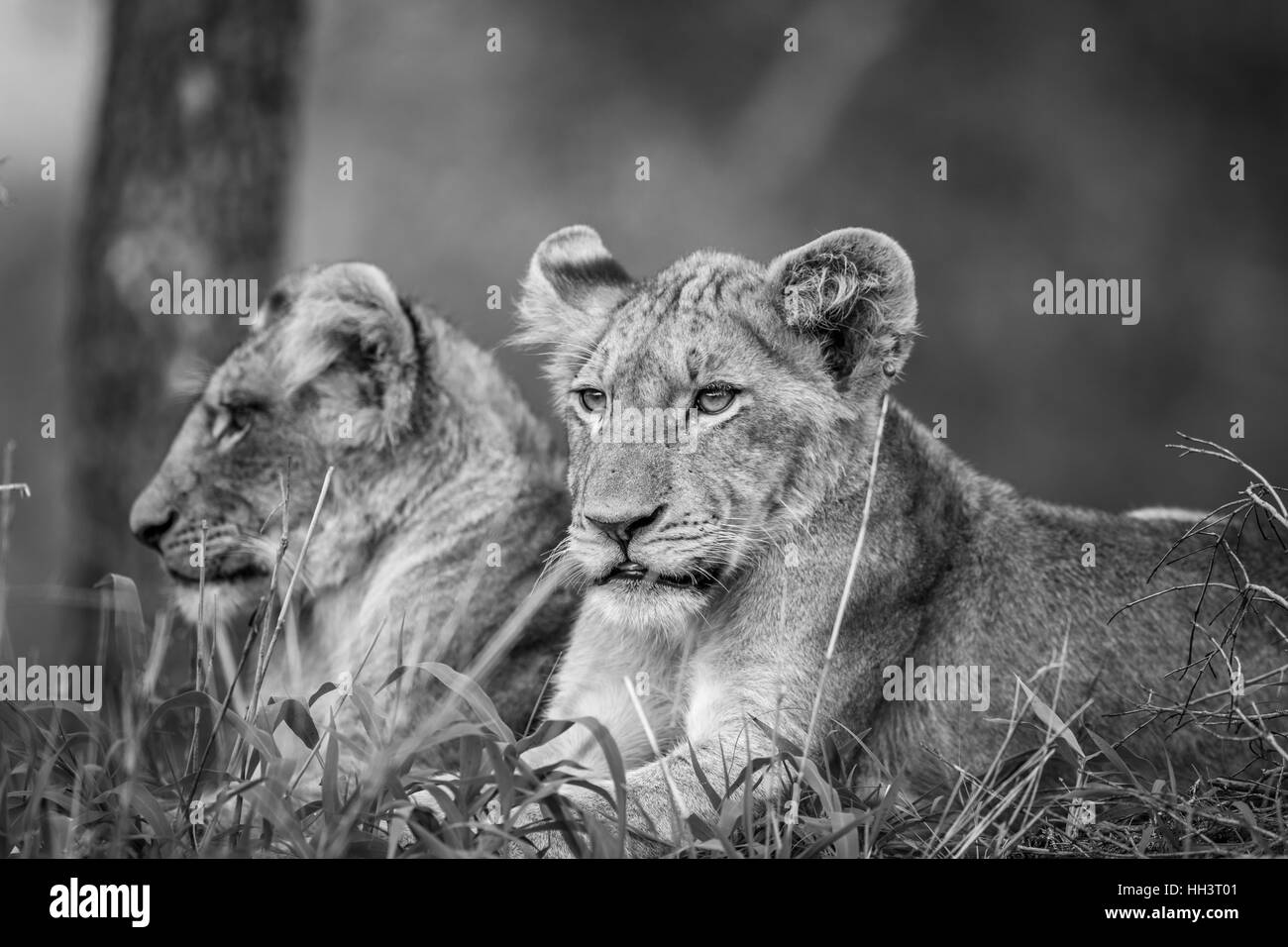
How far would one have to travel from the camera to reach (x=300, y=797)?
4281 millimetres

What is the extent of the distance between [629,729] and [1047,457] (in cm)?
762

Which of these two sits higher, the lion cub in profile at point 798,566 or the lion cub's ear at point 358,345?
the lion cub's ear at point 358,345

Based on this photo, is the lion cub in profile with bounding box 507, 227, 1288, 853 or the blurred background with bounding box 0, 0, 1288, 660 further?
the blurred background with bounding box 0, 0, 1288, 660

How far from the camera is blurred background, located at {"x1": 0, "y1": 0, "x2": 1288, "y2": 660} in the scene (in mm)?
8492

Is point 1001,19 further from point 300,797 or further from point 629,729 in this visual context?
point 300,797

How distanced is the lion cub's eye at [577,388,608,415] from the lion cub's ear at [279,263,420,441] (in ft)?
3.19

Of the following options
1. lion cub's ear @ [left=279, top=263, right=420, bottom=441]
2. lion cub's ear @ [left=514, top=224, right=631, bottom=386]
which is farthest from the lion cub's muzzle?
lion cub's ear @ [left=514, top=224, right=631, bottom=386]

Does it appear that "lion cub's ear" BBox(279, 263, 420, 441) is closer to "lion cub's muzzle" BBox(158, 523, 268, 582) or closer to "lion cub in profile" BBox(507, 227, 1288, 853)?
"lion cub's muzzle" BBox(158, 523, 268, 582)

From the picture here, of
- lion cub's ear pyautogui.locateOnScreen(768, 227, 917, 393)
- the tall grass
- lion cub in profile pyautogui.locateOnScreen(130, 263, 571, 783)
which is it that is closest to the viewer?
the tall grass

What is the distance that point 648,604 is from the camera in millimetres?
4891

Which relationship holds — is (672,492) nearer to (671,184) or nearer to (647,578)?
(647,578)

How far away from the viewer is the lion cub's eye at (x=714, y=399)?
16.3 ft

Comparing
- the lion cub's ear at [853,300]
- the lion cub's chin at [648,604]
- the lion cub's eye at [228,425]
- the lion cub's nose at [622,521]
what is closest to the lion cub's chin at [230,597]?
the lion cub's eye at [228,425]

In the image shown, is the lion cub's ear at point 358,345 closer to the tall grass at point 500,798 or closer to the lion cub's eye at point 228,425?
the lion cub's eye at point 228,425
